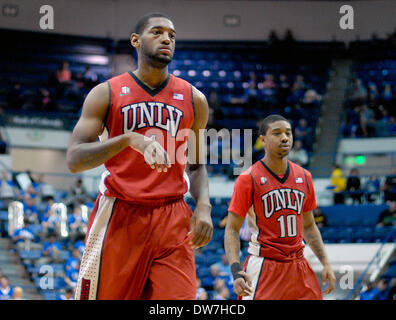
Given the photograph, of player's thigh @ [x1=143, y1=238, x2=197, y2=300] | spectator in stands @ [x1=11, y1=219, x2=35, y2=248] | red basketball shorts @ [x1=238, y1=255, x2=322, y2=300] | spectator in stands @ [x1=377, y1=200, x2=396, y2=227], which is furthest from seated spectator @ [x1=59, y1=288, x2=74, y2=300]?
player's thigh @ [x1=143, y1=238, x2=197, y2=300]

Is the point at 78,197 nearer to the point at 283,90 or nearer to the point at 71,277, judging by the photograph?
the point at 71,277

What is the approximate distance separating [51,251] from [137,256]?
8.04m

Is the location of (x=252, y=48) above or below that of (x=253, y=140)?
above

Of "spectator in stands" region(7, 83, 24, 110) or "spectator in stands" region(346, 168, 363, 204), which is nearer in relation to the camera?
"spectator in stands" region(346, 168, 363, 204)

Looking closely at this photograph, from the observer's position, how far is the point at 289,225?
4.70 metres

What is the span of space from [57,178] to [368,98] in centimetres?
866

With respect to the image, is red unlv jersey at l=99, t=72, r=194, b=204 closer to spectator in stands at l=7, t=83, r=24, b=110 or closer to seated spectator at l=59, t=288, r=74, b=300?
seated spectator at l=59, t=288, r=74, b=300

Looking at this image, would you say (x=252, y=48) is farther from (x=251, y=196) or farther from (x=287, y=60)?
(x=251, y=196)

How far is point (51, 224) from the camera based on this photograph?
1120 centimetres

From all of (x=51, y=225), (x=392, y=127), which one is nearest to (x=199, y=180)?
(x=51, y=225)

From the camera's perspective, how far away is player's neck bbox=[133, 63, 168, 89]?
11.6 ft
